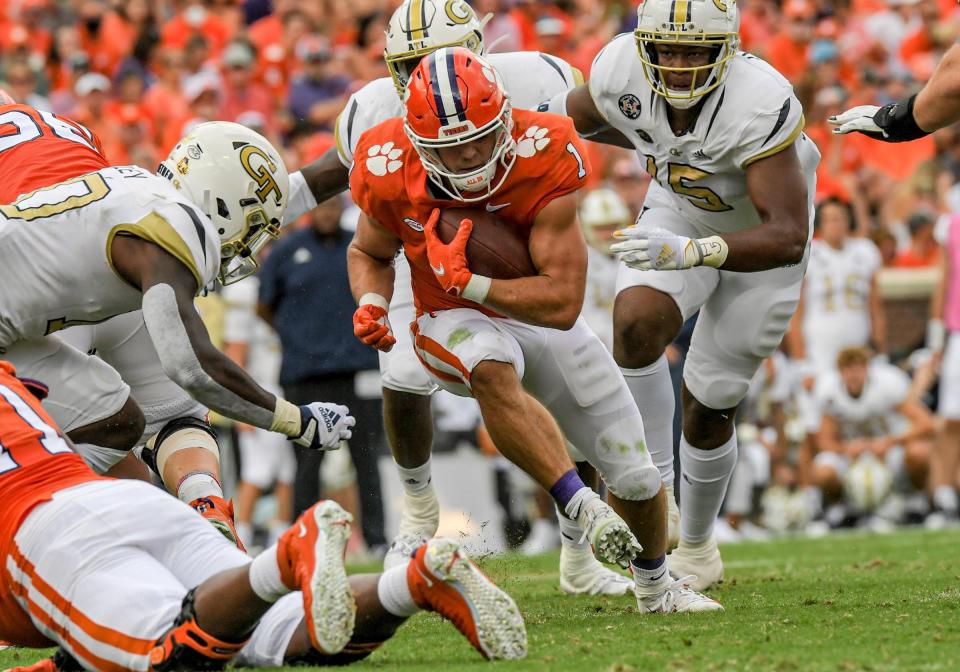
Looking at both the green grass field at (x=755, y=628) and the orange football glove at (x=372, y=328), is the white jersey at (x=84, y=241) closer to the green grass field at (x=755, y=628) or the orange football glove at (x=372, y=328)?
the orange football glove at (x=372, y=328)

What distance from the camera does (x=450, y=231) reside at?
5191mm

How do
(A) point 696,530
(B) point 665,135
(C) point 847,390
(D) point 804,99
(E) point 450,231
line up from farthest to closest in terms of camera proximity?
(D) point 804,99 < (C) point 847,390 < (A) point 696,530 < (B) point 665,135 < (E) point 450,231

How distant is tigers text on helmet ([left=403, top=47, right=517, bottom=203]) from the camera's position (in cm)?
494

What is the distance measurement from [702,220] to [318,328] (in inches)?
135

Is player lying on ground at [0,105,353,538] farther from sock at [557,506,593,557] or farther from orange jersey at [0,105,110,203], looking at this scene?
sock at [557,506,593,557]

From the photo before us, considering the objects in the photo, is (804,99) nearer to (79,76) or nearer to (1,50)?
(79,76)

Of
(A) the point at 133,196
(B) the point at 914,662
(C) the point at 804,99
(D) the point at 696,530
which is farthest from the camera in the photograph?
(C) the point at 804,99

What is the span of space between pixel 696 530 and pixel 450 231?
1.94 metres

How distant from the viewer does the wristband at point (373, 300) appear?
17.8 ft

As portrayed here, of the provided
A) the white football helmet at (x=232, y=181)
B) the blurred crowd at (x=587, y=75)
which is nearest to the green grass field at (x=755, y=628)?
the white football helmet at (x=232, y=181)

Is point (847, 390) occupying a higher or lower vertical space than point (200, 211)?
lower

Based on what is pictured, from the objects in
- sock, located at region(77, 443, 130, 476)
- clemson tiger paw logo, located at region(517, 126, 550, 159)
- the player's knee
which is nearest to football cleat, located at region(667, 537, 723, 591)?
the player's knee

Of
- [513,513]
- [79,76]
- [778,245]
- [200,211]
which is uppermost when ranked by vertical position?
[200,211]

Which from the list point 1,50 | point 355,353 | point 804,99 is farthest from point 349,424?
point 1,50
